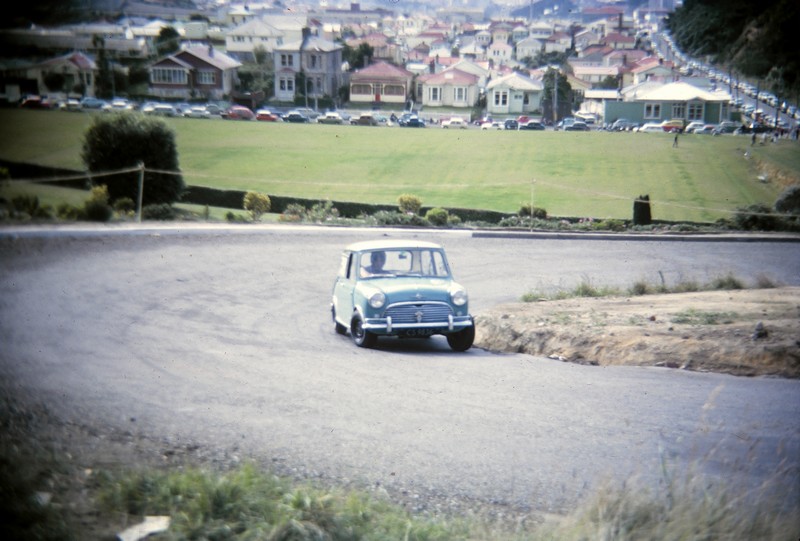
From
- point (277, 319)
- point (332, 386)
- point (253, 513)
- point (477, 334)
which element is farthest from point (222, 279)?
point (253, 513)

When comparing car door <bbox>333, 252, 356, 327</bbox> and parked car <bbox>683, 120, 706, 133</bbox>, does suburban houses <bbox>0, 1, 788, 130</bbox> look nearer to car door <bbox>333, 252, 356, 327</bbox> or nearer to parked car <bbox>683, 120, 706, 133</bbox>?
parked car <bbox>683, 120, 706, 133</bbox>

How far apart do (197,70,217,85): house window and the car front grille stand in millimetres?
16693

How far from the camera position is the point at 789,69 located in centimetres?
1201

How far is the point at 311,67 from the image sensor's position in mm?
25422

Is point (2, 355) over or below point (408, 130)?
below

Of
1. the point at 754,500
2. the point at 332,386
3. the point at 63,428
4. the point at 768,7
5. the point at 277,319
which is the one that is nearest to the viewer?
the point at 754,500

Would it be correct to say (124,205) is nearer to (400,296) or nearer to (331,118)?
(331,118)

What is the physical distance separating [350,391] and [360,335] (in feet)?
9.60

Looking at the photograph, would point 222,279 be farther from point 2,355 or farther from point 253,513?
point 253,513

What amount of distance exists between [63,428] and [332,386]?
301 centimetres

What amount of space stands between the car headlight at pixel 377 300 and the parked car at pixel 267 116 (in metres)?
16.8

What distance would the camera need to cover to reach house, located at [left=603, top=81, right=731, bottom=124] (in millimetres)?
19000

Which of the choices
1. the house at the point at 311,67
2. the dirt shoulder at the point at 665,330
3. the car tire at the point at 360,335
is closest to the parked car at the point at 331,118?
the house at the point at 311,67

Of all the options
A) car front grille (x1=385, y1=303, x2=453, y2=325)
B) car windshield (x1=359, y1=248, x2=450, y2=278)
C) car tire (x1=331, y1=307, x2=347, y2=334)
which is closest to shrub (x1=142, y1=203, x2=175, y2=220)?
car tire (x1=331, y1=307, x2=347, y2=334)
